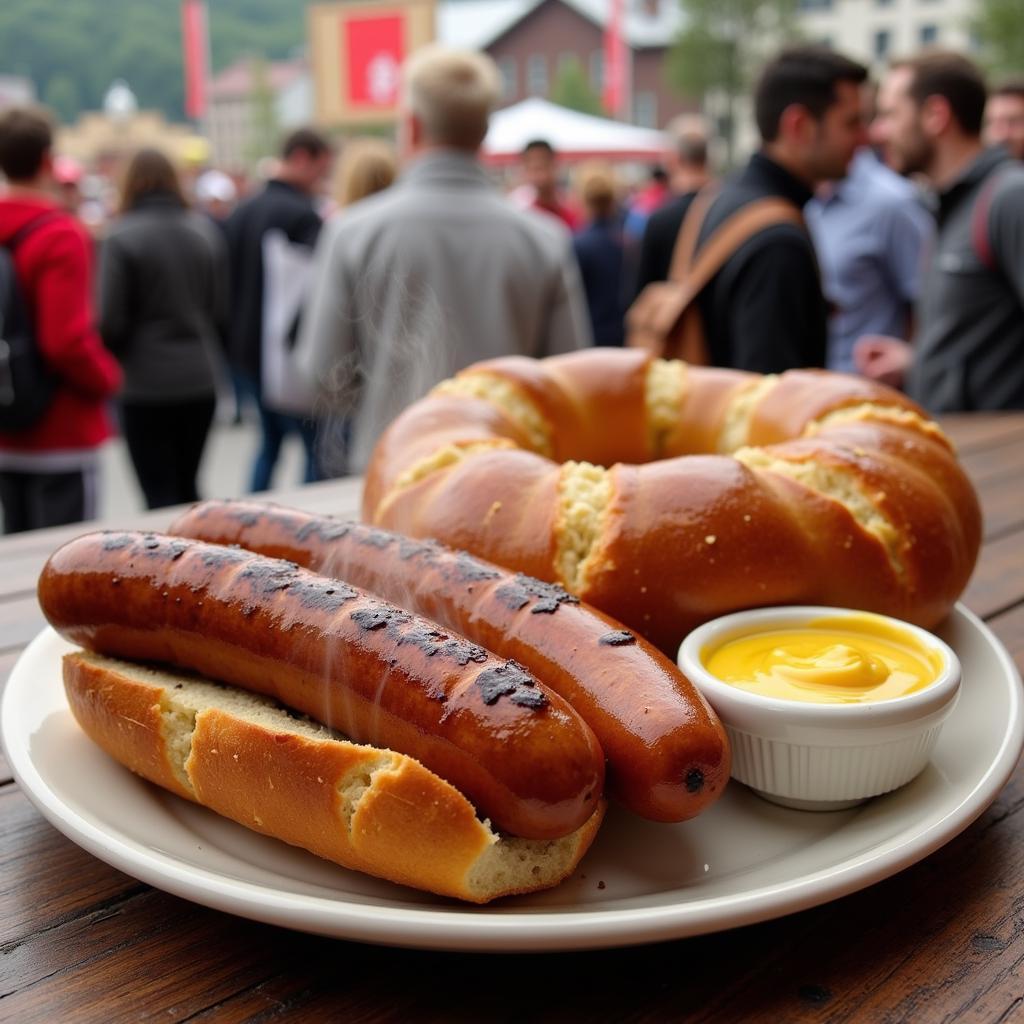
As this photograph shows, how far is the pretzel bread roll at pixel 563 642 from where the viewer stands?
1103 millimetres

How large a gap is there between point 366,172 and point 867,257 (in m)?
2.68

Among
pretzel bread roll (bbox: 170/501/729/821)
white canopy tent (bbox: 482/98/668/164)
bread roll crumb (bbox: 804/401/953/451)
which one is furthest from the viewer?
white canopy tent (bbox: 482/98/668/164)

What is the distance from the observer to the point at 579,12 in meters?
59.7

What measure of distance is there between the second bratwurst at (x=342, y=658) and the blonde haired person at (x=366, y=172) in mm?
4564

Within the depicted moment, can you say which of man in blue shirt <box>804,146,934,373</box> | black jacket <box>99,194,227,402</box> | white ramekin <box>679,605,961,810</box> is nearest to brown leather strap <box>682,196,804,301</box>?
man in blue shirt <box>804,146,934,373</box>

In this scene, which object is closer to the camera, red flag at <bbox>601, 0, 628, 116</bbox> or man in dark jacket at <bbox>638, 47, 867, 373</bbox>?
man in dark jacket at <bbox>638, 47, 867, 373</bbox>

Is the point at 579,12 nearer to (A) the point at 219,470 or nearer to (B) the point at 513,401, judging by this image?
(A) the point at 219,470

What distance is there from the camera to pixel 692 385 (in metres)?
2.29

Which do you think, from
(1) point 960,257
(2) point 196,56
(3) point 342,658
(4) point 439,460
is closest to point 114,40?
(2) point 196,56

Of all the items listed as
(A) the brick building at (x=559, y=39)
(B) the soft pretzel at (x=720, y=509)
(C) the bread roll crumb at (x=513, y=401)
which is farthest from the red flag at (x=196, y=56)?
(A) the brick building at (x=559, y=39)

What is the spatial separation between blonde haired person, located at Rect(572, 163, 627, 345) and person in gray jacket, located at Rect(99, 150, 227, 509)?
116 inches

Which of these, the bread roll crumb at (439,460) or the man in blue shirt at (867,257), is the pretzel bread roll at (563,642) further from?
the man in blue shirt at (867,257)

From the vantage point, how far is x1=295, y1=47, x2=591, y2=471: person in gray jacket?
3856mm

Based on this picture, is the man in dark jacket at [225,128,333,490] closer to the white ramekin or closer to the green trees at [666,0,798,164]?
the white ramekin
